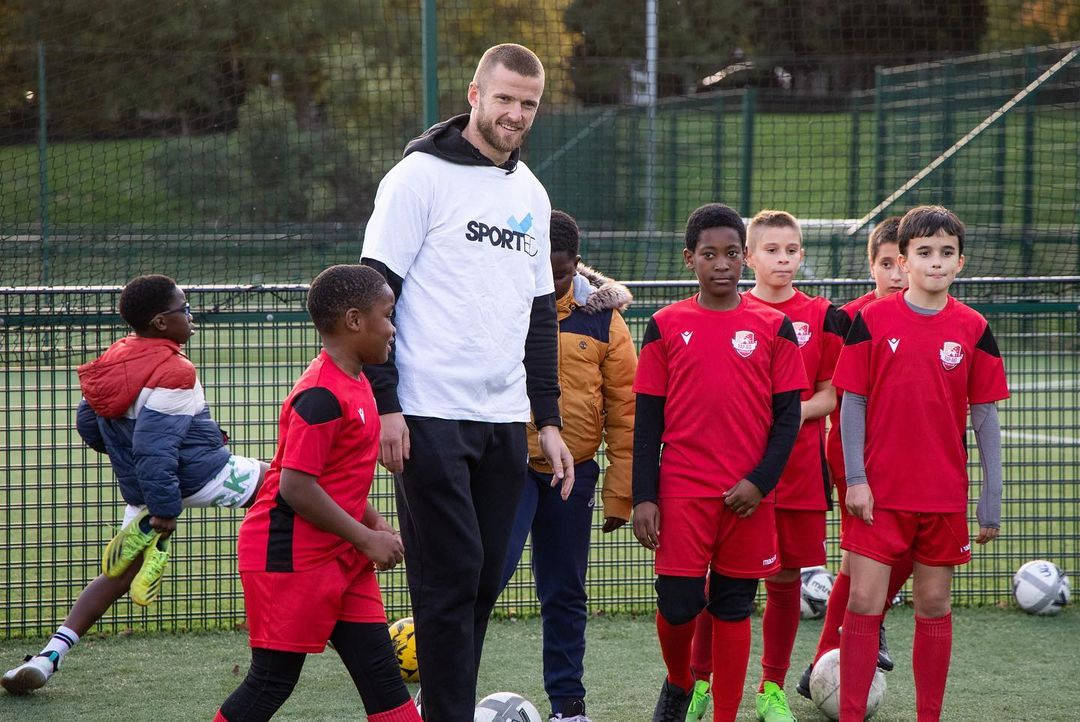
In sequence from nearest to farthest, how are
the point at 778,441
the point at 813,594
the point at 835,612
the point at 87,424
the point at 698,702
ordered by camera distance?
the point at 778,441 < the point at 698,702 < the point at 835,612 < the point at 87,424 < the point at 813,594

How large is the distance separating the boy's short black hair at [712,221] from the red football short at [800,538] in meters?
1.13

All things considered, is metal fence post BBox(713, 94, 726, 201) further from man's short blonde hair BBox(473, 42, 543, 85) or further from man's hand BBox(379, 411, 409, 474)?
man's hand BBox(379, 411, 409, 474)

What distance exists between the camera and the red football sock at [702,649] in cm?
469

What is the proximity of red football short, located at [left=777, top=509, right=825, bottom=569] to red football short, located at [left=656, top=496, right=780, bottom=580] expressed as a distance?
45cm

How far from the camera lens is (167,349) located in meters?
4.97

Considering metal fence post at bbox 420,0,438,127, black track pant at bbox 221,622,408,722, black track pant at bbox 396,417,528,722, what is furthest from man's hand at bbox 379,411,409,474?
metal fence post at bbox 420,0,438,127

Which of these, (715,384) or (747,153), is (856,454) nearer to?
(715,384)

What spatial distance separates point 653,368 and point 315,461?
55.1 inches

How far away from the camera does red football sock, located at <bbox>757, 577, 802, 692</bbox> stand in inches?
184

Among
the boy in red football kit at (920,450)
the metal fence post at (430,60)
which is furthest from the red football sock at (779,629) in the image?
the metal fence post at (430,60)

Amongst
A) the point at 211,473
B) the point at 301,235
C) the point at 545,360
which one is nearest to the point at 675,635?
the point at 545,360

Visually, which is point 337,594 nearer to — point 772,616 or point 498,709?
point 498,709

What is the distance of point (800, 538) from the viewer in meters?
4.71

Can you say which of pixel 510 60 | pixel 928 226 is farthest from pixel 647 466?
pixel 510 60
